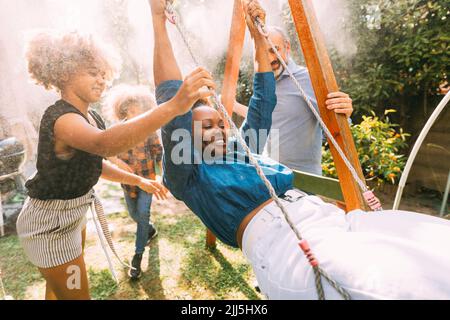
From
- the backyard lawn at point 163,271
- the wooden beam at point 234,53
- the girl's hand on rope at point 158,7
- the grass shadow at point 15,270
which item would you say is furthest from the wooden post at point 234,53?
the grass shadow at point 15,270

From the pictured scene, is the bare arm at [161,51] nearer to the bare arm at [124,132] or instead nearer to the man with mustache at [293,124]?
the bare arm at [124,132]

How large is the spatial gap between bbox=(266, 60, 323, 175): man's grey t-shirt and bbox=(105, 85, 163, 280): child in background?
104cm

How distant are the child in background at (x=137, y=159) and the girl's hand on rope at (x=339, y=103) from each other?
4.58 feet

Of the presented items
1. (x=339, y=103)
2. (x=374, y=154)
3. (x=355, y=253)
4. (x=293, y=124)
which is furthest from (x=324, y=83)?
(x=374, y=154)

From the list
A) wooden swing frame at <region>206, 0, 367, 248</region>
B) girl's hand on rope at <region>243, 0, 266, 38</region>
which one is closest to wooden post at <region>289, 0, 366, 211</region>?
wooden swing frame at <region>206, 0, 367, 248</region>

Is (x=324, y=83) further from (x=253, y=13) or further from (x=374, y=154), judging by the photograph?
(x=374, y=154)

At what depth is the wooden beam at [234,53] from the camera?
2088 mm

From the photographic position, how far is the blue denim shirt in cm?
117

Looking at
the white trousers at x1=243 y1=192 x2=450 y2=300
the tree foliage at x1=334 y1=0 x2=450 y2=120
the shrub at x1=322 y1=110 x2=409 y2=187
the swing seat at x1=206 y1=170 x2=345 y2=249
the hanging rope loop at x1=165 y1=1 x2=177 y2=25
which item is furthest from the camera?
the tree foliage at x1=334 y1=0 x2=450 y2=120

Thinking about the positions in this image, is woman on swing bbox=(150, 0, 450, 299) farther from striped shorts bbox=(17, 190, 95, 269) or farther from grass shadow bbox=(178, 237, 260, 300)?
grass shadow bbox=(178, 237, 260, 300)

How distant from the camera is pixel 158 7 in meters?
1.13
